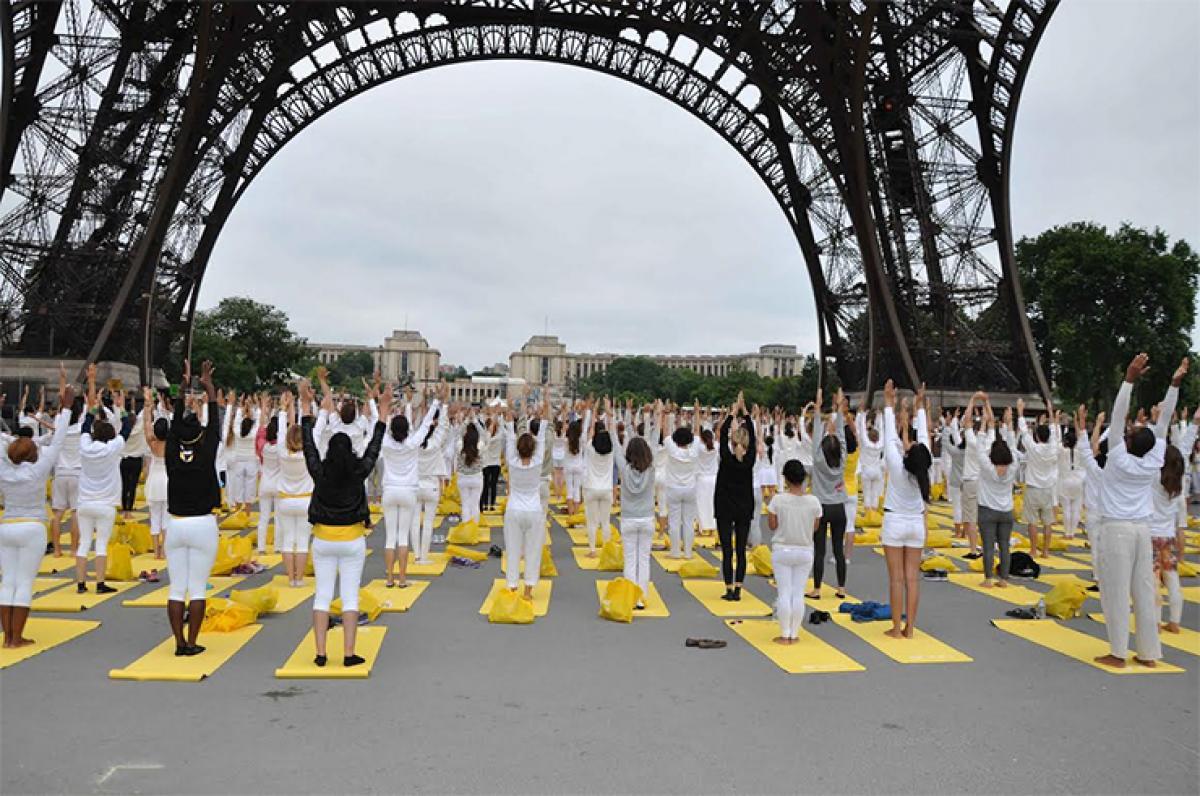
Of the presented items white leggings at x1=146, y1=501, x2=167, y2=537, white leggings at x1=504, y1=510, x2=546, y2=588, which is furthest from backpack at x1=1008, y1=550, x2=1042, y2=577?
white leggings at x1=146, y1=501, x2=167, y2=537

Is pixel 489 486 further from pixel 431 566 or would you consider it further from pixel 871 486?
pixel 871 486

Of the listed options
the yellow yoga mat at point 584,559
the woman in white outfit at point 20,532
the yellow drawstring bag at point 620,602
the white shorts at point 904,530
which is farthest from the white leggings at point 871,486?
the woman in white outfit at point 20,532

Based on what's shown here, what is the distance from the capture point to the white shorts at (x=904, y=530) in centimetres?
716

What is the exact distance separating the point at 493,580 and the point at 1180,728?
697 cm

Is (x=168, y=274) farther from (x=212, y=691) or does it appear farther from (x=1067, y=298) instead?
(x=1067, y=298)

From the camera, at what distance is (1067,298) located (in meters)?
42.8

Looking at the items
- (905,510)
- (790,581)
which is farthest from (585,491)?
(905,510)

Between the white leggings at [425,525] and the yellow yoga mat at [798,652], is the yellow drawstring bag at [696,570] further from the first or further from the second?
the white leggings at [425,525]

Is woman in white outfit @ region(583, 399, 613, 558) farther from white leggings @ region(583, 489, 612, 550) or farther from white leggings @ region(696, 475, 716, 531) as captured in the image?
white leggings @ region(696, 475, 716, 531)

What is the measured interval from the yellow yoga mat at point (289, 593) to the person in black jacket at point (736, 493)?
4.35m

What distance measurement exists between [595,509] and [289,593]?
4.43 metres

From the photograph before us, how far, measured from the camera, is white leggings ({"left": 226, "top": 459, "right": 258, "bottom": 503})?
14148 mm

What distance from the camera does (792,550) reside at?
6980mm

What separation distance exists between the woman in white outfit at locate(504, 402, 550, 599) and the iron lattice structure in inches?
768
